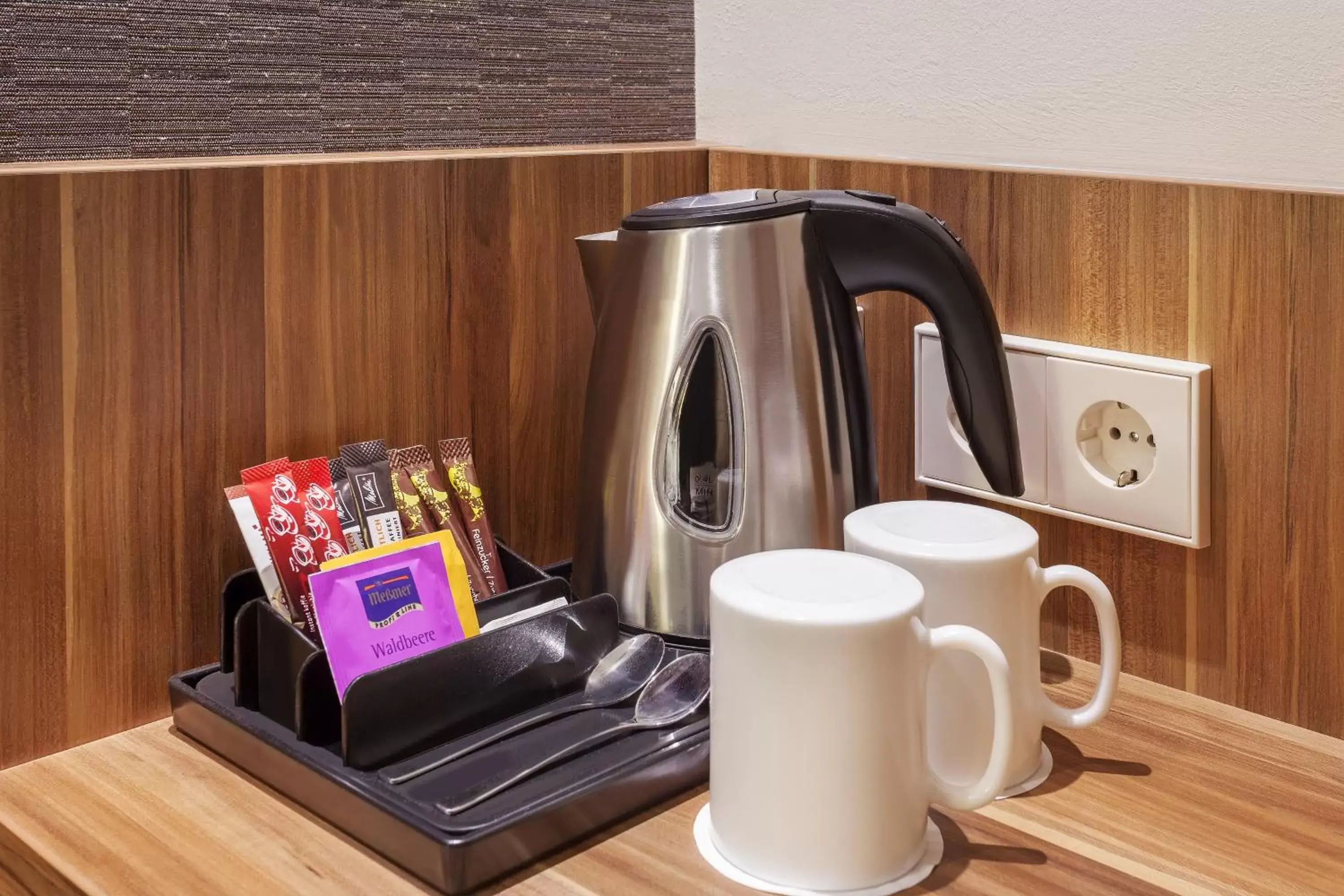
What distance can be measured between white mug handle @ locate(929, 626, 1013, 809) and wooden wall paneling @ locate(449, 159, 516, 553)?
0.39 meters

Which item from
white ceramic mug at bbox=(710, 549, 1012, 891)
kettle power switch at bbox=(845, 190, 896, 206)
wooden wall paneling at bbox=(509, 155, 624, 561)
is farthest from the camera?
wooden wall paneling at bbox=(509, 155, 624, 561)

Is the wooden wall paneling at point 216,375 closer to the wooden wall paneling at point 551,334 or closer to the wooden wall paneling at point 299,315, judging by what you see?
the wooden wall paneling at point 299,315

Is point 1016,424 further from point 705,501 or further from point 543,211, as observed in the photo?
point 543,211

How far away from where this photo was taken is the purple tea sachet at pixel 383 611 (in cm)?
60

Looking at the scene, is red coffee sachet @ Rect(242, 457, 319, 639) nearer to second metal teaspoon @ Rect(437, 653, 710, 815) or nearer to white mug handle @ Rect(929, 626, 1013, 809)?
second metal teaspoon @ Rect(437, 653, 710, 815)

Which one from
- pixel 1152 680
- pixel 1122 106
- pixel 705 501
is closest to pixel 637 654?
pixel 705 501

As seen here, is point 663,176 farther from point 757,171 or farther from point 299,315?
point 299,315

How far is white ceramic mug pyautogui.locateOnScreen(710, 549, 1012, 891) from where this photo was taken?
19.1 inches

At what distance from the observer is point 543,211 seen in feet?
2.70

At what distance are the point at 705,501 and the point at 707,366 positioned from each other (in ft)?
0.24

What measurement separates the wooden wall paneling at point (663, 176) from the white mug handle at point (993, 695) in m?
0.46

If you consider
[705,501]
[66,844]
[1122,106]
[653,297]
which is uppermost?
[1122,106]

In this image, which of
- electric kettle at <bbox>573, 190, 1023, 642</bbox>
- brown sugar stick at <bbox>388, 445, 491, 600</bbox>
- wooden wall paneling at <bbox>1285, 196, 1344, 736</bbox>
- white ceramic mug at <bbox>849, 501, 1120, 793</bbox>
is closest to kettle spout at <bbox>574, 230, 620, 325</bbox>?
electric kettle at <bbox>573, 190, 1023, 642</bbox>

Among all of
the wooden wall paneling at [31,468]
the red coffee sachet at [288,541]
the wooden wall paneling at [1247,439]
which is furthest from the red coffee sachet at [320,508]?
the wooden wall paneling at [1247,439]
